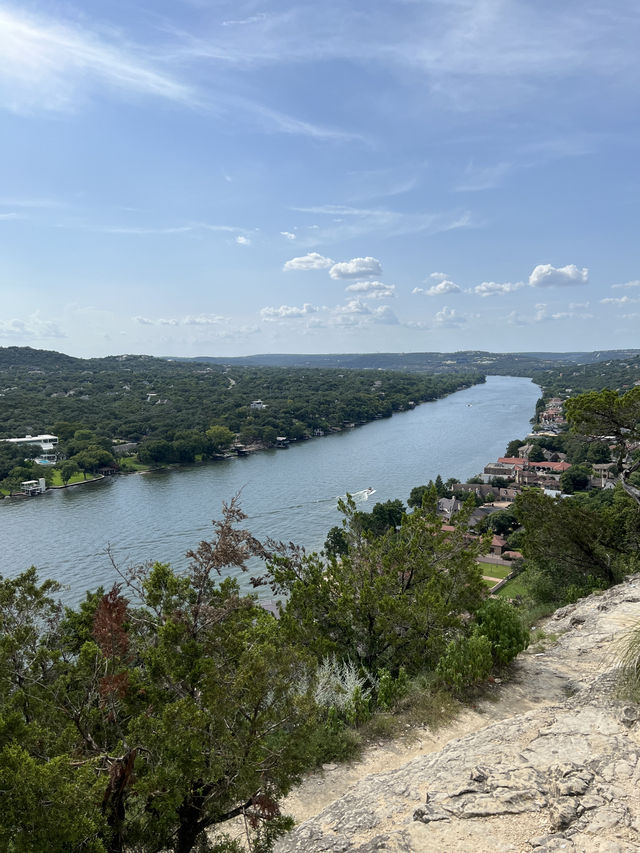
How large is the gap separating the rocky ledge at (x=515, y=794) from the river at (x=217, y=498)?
10.6 m

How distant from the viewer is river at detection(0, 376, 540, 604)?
26.8 metres

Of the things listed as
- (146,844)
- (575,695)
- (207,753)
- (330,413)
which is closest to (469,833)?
(207,753)

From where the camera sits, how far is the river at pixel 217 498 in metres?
26.8

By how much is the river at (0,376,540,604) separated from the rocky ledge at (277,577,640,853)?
10.6 m

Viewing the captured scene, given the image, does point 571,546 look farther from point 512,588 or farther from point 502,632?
point 512,588

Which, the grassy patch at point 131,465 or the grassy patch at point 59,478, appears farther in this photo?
the grassy patch at point 131,465

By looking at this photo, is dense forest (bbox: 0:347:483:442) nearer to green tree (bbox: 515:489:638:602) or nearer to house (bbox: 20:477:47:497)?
house (bbox: 20:477:47:497)

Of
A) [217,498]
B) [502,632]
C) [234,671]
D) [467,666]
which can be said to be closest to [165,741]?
[234,671]

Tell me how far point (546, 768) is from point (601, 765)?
0.35m

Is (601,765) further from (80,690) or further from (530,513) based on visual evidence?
(530,513)

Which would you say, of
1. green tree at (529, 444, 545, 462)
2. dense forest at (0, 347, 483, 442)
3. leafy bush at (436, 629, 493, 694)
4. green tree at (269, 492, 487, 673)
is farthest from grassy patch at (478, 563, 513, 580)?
dense forest at (0, 347, 483, 442)

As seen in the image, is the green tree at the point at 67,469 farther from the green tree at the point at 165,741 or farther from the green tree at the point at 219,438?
the green tree at the point at 165,741

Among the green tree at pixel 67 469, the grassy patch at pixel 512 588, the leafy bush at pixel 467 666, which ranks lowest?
the grassy patch at pixel 512 588

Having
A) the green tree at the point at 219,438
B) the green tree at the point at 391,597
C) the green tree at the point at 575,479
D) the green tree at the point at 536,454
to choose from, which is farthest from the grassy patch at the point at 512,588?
the green tree at the point at 219,438
